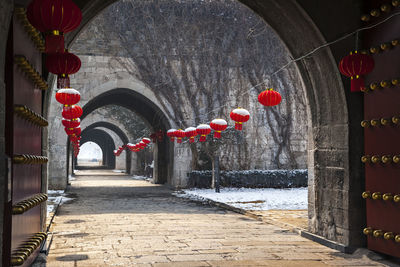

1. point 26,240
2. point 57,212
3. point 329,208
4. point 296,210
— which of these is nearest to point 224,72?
point 296,210

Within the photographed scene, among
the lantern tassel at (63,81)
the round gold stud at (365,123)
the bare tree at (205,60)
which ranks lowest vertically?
the round gold stud at (365,123)

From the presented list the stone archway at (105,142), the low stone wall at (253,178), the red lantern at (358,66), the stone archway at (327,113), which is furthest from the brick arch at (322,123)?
the stone archway at (105,142)

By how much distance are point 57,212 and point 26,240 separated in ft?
18.1

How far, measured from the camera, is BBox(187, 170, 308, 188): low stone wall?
15039mm

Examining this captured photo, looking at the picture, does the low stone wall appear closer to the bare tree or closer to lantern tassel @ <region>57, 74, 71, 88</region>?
the bare tree

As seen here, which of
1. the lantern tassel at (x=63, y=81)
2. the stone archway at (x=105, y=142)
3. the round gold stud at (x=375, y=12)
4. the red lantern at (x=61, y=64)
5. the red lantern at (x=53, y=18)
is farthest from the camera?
the stone archway at (x=105, y=142)

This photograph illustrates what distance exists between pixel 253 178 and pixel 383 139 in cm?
1089

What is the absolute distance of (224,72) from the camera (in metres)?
15.7

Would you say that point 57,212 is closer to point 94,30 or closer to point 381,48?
point 381,48

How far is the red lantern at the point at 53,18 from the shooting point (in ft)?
10.5

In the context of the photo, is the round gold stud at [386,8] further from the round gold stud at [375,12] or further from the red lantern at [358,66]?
the red lantern at [358,66]

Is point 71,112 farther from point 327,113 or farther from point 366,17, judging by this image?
point 366,17

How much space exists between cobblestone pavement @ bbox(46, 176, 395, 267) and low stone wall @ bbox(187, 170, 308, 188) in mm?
6384

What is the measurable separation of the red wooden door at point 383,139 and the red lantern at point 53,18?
116 inches
